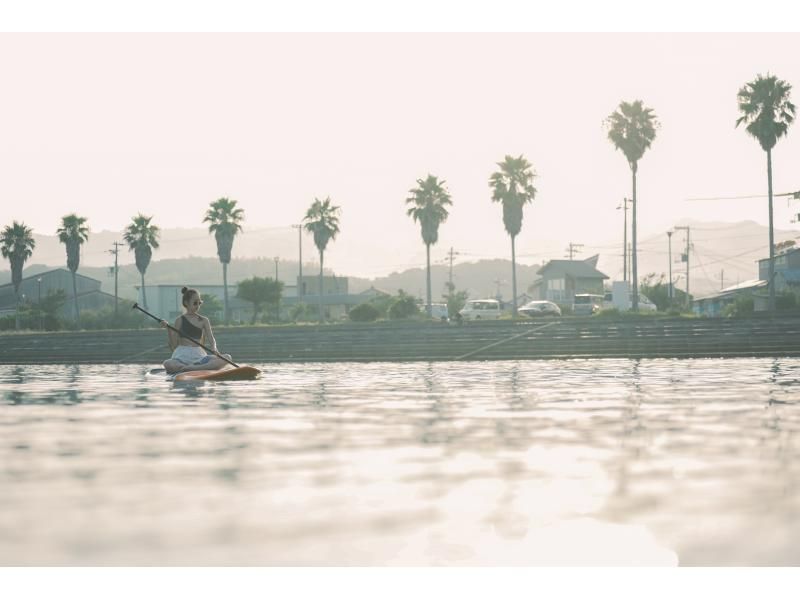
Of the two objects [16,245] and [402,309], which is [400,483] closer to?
[402,309]

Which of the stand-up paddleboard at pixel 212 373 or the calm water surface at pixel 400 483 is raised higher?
the stand-up paddleboard at pixel 212 373

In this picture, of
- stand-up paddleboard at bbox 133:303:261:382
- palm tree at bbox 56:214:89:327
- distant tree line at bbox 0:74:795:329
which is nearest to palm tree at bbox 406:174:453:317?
distant tree line at bbox 0:74:795:329

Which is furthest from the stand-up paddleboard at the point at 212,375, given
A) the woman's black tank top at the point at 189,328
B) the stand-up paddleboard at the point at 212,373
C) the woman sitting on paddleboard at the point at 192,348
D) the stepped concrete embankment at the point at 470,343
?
the stepped concrete embankment at the point at 470,343

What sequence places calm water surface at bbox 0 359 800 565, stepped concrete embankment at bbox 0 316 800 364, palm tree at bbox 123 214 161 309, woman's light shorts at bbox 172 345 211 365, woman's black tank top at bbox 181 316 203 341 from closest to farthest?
calm water surface at bbox 0 359 800 565
woman's black tank top at bbox 181 316 203 341
woman's light shorts at bbox 172 345 211 365
stepped concrete embankment at bbox 0 316 800 364
palm tree at bbox 123 214 161 309

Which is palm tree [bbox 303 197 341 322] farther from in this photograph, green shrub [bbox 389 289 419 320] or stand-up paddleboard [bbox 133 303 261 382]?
stand-up paddleboard [bbox 133 303 261 382]

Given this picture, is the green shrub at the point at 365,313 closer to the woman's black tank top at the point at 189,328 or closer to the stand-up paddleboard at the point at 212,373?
the stand-up paddleboard at the point at 212,373

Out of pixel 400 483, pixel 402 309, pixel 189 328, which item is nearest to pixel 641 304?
pixel 402 309

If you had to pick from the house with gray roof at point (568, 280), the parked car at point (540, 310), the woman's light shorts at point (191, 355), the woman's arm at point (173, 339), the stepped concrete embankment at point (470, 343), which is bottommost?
the stepped concrete embankment at point (470, 343)

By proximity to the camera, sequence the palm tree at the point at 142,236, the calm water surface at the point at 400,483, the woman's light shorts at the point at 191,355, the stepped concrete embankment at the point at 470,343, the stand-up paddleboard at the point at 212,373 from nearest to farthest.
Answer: the calm water surface at the point at 400,483, the stand-up paddleboard at the point at 212,373, the woman's light shorts at the point at 191,355, the stepped concrete embankment at the point at 470,343, the palm tree at the point at 142,236

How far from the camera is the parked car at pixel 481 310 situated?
83.5 meters

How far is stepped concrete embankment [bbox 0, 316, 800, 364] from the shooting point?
42500 millimetres

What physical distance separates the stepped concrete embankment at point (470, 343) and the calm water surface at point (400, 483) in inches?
1060

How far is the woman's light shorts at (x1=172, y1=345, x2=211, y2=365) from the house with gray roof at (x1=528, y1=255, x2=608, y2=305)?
12019 centimetres

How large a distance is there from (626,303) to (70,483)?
80.1 metres
